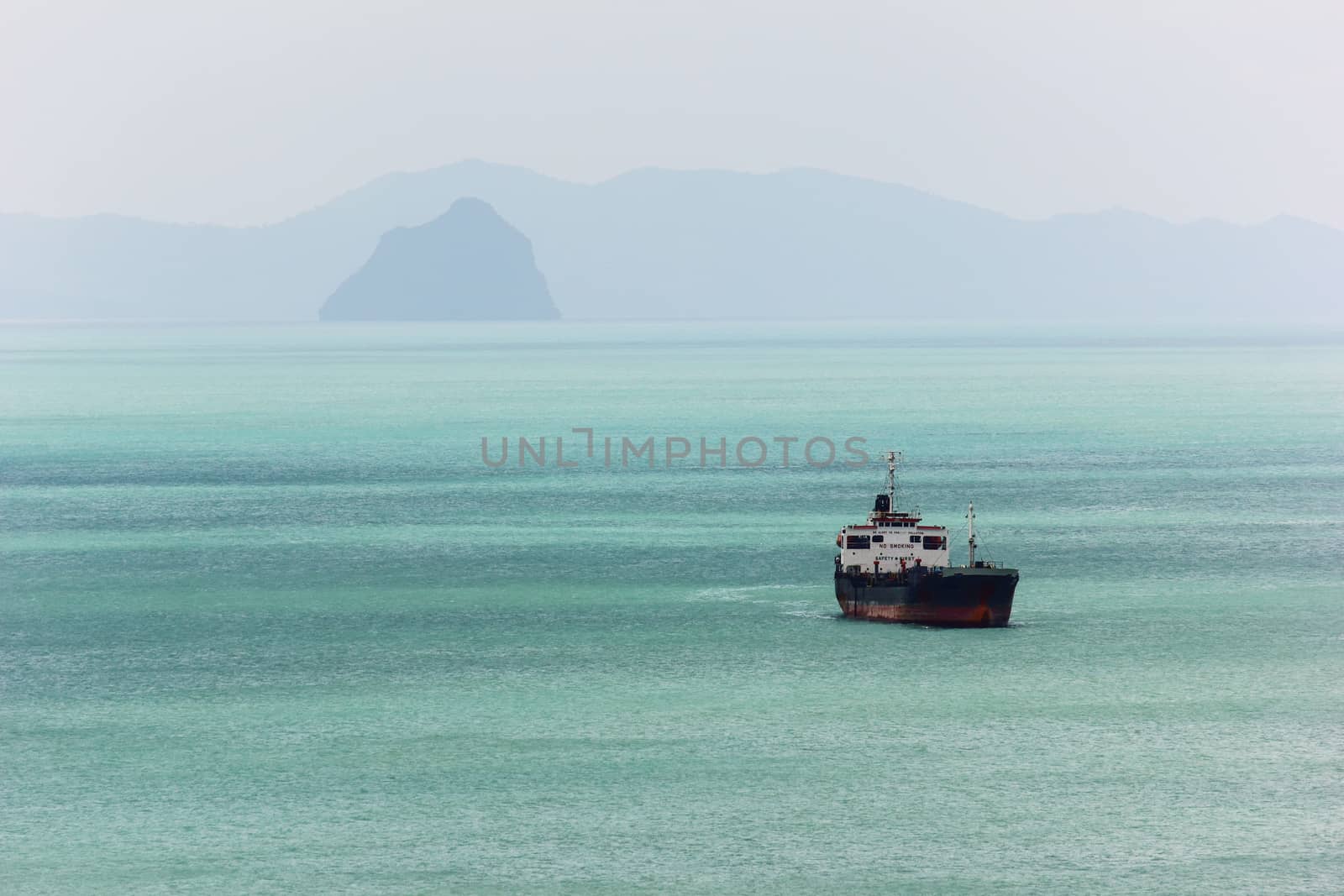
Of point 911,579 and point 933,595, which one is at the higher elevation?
point 911,579

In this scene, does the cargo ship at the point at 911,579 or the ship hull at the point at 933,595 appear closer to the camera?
the ship hull at the point at 933,595

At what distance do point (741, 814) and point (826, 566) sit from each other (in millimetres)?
40552

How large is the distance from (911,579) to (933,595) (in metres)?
1.13

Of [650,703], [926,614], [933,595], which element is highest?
[933,595]

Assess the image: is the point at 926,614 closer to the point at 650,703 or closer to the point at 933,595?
the point at 933,595

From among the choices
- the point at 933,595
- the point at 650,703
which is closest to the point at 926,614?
the point at 933,595

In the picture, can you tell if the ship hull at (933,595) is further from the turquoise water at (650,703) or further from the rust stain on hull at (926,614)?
the turquoise water at (650,703)

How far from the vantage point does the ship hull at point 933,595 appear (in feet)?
255

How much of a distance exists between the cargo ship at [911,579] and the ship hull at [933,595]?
3 cm

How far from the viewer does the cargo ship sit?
3076 inches

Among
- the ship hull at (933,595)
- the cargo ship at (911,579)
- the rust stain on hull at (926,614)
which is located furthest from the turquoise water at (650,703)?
the cargo ship at (911,579)

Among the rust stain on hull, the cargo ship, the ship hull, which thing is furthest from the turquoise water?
the cargo ship

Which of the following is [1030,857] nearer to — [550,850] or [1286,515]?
[550,850]

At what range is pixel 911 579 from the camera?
7931 cm
